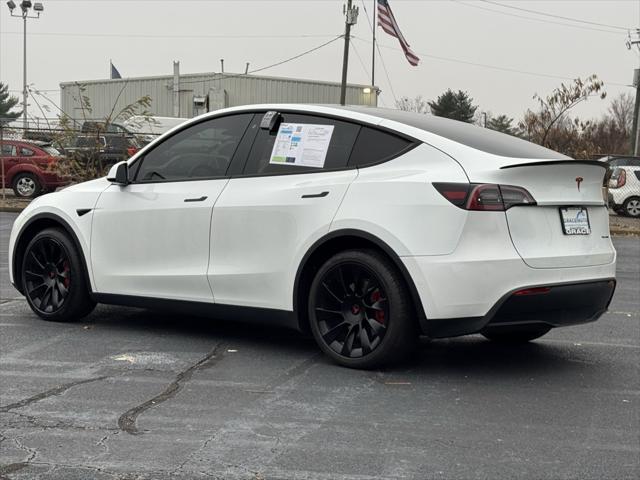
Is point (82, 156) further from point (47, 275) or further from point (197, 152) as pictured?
point (197, 152)

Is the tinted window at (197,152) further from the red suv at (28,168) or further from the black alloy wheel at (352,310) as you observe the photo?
the red suv at (28,168)

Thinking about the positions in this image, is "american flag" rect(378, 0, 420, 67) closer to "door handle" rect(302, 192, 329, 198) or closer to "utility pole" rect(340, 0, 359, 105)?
"utility pole" rect(340, 0, 359, 105)

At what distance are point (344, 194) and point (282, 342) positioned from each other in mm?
1384

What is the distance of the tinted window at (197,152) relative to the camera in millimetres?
5926

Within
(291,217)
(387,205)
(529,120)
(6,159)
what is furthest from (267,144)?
(6,159)

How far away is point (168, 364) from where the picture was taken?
17.6ft

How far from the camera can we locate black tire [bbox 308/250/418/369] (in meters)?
4.98

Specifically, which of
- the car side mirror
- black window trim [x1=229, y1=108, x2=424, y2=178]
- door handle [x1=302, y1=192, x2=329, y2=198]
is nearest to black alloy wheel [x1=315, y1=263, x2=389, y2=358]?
door handle [x1=302, y1=192, x2=329, y2=198]

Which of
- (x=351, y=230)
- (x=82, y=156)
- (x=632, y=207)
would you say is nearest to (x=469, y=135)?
(x=351, y=230)

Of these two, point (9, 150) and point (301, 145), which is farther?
point (9, 150)

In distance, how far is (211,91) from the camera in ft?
143

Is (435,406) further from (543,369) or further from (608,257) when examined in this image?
(608,257)

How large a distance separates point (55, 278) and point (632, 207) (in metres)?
19.7

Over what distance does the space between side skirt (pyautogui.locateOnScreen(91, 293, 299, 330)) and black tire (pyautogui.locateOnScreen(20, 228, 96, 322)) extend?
6.4 inches
